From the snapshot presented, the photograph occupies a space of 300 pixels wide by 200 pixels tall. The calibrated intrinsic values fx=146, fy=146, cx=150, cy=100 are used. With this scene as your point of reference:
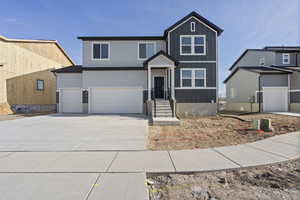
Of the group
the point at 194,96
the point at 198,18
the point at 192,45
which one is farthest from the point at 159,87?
the point at 198,18

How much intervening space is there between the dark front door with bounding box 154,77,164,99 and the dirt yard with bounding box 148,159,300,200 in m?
11.0

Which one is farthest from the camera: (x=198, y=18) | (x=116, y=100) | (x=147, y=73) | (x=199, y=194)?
(x=116, y=100)

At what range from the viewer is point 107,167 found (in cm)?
356

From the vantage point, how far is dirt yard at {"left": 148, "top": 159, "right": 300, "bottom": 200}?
8.69 feet

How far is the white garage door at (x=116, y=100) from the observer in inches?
549

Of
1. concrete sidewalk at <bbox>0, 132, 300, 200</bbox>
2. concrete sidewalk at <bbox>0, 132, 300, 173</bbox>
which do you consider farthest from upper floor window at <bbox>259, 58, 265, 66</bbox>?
concrete sidewalk at <bbox>0, 132, 300, 173</bbox>

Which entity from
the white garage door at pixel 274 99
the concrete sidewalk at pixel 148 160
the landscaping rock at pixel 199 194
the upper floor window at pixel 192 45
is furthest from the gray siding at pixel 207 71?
the landscaping rock at pixel 199 194

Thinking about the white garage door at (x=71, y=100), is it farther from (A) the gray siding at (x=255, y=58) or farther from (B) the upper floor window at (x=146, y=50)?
(A) the gray siding at (x=255, y=58)

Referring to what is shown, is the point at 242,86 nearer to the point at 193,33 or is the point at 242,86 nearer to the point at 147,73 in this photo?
the point at 193,33

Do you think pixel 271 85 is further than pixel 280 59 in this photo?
No

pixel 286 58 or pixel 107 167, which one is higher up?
pixel 286 58

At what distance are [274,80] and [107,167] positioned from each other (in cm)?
1857

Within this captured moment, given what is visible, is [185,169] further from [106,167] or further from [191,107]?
[191,107]

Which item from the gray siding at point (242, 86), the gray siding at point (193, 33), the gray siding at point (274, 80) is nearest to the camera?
the gray siding at point (193, 33)
